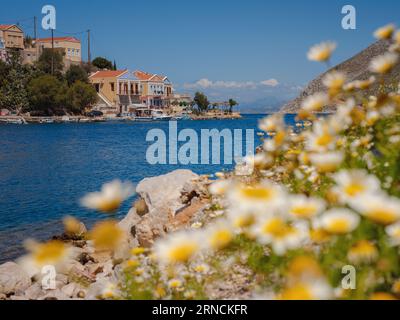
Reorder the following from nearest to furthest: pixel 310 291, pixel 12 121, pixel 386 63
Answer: pixel 310 291, pixel 386 63, pixel 12 121

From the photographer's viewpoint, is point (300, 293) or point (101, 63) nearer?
point (300, 293)

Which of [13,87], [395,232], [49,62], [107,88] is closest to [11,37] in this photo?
[49,62]

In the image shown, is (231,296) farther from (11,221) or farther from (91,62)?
(91,62)

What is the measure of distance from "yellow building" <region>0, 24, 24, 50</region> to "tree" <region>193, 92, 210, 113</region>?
50879 mm

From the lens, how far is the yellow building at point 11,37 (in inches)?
3981

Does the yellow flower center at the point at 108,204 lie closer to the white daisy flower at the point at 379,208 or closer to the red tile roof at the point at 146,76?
the white daisy flower at the point at 379,208

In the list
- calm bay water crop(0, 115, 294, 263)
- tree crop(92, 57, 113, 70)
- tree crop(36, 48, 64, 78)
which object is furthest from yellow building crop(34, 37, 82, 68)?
calm bay water crop(0, 115, 294, 263)

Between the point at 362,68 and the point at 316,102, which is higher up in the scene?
the point at 362,68

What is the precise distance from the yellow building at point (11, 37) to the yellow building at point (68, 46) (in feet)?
21.5

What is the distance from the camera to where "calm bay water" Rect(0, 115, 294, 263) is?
15.0 m

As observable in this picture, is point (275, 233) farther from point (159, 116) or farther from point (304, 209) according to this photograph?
point (159, 116)

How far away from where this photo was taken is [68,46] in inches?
4582

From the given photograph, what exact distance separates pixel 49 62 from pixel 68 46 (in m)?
19.3

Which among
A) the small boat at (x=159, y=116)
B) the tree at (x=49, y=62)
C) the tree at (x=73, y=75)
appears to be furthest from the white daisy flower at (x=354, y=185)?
the small boat at (x=159, y=116)
